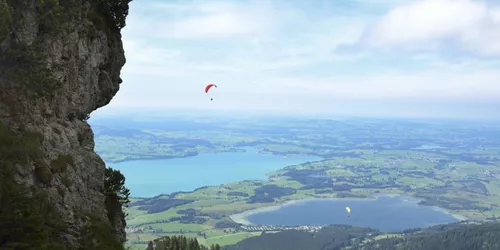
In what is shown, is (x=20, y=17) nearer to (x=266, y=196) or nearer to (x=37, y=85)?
A: (x=37, y=85)

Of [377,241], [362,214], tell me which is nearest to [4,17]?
[377,241]

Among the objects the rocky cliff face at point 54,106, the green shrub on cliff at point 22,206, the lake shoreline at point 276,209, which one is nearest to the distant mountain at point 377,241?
the lake shoreline at point 276,209

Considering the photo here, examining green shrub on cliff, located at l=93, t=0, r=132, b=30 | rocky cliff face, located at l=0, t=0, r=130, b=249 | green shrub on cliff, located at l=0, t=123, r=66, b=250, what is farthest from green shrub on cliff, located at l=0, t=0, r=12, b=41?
green shrub on cliff, located at l=93, t=0, r=132, b=30

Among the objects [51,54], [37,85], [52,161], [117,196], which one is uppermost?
[51,54]

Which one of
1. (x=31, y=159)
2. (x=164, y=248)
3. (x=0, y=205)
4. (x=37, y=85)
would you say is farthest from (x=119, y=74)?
(x=164, y=248)

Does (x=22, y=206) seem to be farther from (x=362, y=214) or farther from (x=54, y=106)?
(x=362, y=214)

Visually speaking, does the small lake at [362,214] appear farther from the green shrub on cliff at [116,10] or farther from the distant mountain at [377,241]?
the green shrub on cliff at [116,10]
